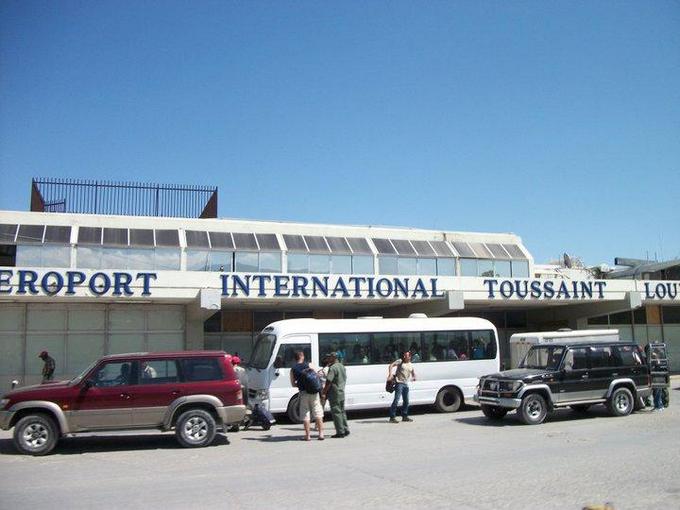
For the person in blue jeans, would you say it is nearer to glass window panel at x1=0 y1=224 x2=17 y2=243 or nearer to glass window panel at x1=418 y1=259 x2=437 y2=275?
glass window panel at x1=418 y1=259 x2=437 y2=275

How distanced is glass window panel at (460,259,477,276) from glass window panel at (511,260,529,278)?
6.68 ft

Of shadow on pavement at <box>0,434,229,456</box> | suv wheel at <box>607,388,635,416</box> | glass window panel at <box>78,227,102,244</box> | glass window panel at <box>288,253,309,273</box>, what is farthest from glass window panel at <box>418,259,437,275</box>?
shadow on pavement at <box>0,434,229,456</box>

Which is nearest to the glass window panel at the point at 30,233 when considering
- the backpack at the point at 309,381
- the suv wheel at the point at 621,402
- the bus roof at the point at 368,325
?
the bus roof at the point at 368,325

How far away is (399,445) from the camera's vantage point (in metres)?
12.3

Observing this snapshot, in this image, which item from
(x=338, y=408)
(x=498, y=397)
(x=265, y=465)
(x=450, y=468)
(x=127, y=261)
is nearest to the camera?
(x=450, y=468)

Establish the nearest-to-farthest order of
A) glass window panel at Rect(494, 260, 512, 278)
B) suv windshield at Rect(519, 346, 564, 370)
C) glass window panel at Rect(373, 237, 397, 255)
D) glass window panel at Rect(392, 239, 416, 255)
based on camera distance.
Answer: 1. suv windshield at Rect(519, 346, 564, 370)
2. glass window panel at Rect(373, 237, 397, 255)
3. glass window panel at Rect(392, 239, 416, 255)
4. glass window panel at Rect(494, 260, 512, 278)

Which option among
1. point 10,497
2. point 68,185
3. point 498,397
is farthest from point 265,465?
point 68,185

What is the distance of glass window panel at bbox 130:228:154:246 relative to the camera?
77.5ft

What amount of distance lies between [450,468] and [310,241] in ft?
56.2

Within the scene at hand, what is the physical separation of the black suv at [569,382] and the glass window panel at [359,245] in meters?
10.9

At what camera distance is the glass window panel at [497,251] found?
Answer: 94.5 feet

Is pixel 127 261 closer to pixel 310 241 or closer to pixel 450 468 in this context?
pixel 310 241

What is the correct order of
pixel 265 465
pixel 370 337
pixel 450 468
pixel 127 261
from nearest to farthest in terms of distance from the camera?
pixel 450 468 → pixel 265 465 → pixel 370 337 → pixel 127 261

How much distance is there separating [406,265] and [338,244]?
2953 millimetres
